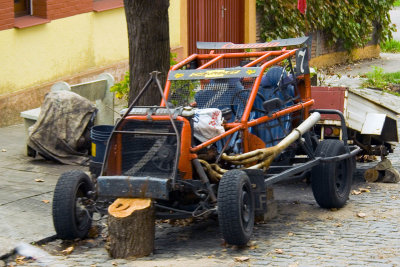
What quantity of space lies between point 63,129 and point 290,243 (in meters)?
4.09

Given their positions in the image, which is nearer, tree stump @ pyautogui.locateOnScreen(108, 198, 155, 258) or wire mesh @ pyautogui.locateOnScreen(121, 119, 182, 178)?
tree stump @ pyautogui.locateOnScreen(108, 198, 155, 258)

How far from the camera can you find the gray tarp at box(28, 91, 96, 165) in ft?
35.3

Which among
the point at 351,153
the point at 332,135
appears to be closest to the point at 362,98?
the point at 332,135

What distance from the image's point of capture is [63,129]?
10.9 metres

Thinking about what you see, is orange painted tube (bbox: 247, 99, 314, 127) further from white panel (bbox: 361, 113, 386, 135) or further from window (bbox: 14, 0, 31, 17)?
window (bbox: 14, 0, 31, 17)

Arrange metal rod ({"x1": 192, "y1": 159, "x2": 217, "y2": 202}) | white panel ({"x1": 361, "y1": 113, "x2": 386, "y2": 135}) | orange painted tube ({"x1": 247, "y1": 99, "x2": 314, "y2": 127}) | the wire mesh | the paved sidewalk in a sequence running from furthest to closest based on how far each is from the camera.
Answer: white panel ({"x1": 361, "y1": 113, "x2": 386, "y2": 135}), orange painted tube ({"x1": 247, "y1": 99, "x2": 314, "y2": 127}), the paved sidewalk, the wire mesh, metal rod ({"x1": 192, "y1": 159, "x2": 217, "y2": 202})

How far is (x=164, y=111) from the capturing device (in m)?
7.90

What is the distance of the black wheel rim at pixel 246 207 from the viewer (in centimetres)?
755

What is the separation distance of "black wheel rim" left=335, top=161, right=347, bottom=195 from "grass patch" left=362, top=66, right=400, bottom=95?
5999mm

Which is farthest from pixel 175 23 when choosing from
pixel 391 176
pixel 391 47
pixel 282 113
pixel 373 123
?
pixel 391 47

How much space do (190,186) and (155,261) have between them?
A: 76 centimetres

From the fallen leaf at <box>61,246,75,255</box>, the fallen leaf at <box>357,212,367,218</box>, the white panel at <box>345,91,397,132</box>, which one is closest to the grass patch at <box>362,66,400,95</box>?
the white panel at <box>345,91,397,132</box>

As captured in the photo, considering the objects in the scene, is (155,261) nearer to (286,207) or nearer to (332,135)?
(286,207)

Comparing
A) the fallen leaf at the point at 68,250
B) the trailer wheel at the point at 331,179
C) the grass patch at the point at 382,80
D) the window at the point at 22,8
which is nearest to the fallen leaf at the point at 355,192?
the trailer wheel at the point at 331,179
